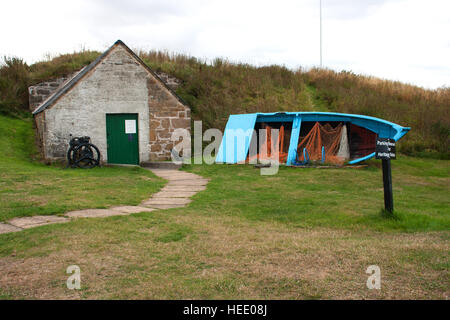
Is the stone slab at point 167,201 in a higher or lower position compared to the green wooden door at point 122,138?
lower

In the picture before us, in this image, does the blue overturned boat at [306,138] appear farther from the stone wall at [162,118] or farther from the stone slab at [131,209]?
the stone slab at [131,209]

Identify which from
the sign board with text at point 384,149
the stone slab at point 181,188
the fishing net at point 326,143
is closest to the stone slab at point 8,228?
the stone slab at point 181,188

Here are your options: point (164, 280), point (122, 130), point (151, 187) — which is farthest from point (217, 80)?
point (164, 280)

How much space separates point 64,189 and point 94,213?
2629mm

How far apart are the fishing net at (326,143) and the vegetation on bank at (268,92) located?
11.9 ft

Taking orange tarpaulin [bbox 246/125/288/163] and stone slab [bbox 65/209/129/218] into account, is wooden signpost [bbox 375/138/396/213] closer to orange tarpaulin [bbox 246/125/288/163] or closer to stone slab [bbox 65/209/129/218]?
stone slab [bbox 65/209/129/218]

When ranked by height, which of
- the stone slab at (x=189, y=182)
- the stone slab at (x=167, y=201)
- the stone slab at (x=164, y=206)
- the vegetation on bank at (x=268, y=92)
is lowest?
the stone slab at (x=164, y=206)

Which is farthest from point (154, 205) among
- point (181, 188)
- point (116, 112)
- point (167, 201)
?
point (116, 112)

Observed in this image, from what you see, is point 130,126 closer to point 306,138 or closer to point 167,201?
point 306,138

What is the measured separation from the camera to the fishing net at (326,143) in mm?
15359

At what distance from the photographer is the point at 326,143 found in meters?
15.8

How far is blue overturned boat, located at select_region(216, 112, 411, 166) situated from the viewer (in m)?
15.0

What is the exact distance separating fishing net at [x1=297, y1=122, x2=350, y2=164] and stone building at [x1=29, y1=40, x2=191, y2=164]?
5.16 m

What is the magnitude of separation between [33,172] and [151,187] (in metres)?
4.05
